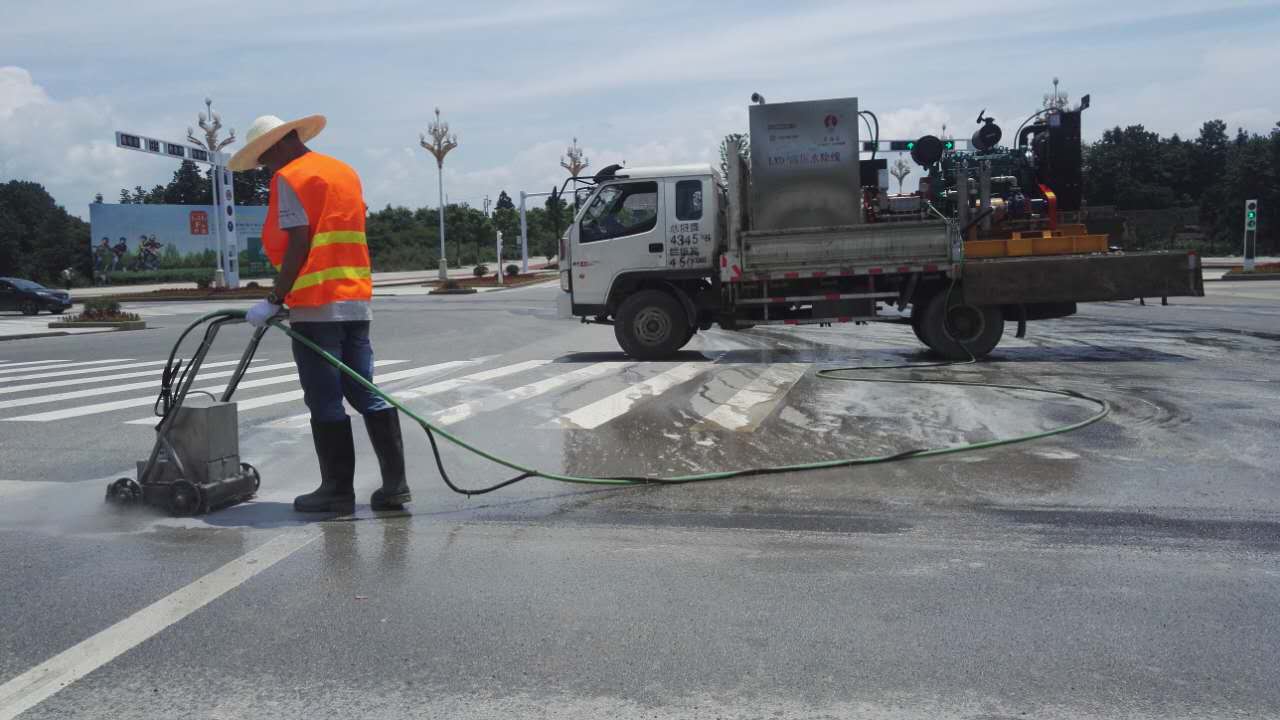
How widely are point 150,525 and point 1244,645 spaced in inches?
188

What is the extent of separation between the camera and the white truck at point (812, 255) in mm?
13312

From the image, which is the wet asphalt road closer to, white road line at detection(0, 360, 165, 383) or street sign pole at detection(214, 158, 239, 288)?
white road line at detection(0, 360, 165, 383)

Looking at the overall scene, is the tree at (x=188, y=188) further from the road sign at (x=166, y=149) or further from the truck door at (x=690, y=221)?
the truck door at (x=690, y=221)

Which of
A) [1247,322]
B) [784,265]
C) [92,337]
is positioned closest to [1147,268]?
[784,265]

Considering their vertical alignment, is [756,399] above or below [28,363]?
below

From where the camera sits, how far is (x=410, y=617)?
150 inches

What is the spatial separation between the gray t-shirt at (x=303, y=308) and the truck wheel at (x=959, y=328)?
32.1 ft

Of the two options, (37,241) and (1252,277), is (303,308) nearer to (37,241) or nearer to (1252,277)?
(1252,277)

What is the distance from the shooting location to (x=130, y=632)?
3672mm

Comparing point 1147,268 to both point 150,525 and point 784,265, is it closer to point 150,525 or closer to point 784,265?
point 784,265

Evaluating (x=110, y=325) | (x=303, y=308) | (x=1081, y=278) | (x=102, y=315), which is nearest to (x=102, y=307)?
(x=102, y=315)

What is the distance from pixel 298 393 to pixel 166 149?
115 feet

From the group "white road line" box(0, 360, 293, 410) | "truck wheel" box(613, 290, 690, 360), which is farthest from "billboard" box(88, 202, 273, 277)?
"truck wheel" box(613, 290, 690, 360)

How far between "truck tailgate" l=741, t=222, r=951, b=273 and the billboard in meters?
53.4
